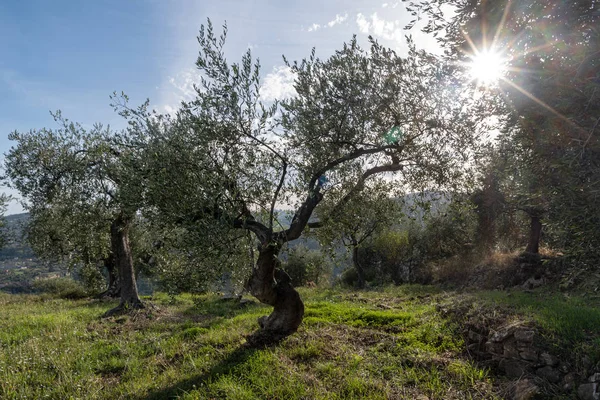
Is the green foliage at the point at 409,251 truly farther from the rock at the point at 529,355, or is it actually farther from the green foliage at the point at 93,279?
the green foliage at the point at 93,279

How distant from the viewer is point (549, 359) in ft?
23.0

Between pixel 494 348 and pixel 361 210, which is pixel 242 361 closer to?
pixel 361 210

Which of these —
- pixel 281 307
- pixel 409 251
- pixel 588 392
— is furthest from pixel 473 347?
pixel 409 251

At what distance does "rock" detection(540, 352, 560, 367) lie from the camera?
6945 mm

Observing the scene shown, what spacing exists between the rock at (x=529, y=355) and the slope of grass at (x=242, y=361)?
952 mm

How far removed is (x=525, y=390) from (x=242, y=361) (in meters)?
6.66

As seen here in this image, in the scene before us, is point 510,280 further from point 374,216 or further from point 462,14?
point 462,14

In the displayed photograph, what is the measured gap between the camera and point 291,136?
930cm

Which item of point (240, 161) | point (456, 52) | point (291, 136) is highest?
point (456, 52)

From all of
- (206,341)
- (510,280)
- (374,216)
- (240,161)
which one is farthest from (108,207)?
(510,280)

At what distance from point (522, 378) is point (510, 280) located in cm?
1740

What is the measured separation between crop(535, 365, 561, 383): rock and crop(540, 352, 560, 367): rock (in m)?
0.10

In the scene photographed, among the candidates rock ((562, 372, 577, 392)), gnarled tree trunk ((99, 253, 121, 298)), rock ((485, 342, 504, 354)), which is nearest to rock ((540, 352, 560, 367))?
rock ((562, 372, 577, 392))

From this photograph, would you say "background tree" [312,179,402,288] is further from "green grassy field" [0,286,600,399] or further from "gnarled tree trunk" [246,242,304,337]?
"green grassy field" [0,286,600,399]
